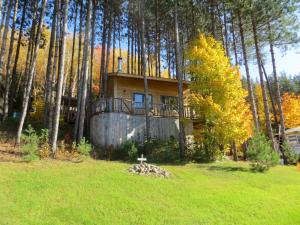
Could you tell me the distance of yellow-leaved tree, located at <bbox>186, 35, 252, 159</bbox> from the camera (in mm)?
18562

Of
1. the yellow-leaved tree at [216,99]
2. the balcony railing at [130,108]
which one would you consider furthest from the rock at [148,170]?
the balcony railing at [130,108]

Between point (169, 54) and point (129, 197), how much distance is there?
2370cm

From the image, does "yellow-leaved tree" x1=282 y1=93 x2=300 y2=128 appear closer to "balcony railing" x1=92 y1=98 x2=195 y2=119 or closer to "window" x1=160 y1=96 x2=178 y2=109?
"window" x1=160 y1=96 x2=178 y2=109

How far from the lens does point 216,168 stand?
17.0m

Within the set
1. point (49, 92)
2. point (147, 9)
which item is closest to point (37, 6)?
point (49, 92)

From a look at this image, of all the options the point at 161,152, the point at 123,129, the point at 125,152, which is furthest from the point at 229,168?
the point at 123,129

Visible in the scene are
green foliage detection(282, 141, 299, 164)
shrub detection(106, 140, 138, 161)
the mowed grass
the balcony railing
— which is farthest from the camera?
green foliage detection(282, 141, 299, 164)

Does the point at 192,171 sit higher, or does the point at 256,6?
the point at 256,6

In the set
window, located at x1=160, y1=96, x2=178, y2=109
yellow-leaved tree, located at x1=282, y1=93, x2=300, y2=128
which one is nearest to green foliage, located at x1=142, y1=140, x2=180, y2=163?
window, located at x1=160, y1=96, x2=178, y2=109

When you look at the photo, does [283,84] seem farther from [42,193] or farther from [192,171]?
[42,193]

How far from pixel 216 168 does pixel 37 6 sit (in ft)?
52.1

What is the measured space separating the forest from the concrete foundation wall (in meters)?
0.97

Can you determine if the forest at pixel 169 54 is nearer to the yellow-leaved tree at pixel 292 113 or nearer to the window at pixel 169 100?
the window at pixel 169 100

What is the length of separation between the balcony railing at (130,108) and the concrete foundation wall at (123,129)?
32cm
